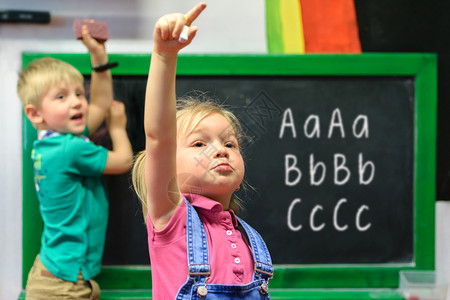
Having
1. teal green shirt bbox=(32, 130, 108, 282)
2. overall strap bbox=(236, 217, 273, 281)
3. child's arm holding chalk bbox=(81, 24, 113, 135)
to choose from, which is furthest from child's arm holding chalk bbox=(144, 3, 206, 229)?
child's arm holding chalk bbox=(81, 24, 113, 135)

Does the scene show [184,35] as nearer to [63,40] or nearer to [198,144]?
[198,144]

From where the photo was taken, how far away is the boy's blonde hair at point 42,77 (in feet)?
5.33

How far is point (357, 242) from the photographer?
1.86 meters

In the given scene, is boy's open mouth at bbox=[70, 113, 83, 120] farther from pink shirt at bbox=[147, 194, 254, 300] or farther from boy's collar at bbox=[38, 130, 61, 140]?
pink shirt at bbox=[147, 194, 254, 300]

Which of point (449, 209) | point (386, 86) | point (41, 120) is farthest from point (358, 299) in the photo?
point (41, 120)

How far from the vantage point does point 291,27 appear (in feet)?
6.15

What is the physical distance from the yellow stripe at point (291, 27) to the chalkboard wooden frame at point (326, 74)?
0.15ft

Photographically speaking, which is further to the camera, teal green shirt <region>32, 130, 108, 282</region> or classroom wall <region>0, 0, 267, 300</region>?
classroom wall <region>0, 0, 267, 300</region>

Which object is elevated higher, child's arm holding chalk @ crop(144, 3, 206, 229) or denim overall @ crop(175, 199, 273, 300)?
child's arm holding chalk @ crop(144, 3, 206, 229)

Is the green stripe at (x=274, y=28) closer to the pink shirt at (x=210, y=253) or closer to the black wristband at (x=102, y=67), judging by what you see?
the black wristband at (x=102, y=67)

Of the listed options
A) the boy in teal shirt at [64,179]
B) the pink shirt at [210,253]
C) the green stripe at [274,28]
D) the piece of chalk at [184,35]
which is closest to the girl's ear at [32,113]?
the boy in teal shirt at [64,179]

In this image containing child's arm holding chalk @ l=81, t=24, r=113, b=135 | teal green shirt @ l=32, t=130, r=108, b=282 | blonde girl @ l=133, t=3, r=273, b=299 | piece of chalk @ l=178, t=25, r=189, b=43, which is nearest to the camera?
piece of chalk @ l=178, t=25, r=189, b=43

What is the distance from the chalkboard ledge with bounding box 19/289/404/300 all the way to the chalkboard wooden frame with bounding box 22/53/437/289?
17 millimetres

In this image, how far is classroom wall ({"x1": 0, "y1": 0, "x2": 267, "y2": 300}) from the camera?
182 centimetres
